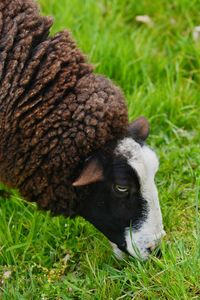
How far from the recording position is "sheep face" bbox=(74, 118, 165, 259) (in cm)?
408

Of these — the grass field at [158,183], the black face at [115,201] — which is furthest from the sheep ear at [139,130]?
the grass field at [158,183]

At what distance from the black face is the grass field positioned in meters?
0.24

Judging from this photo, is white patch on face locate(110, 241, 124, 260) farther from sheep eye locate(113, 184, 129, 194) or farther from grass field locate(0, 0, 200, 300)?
sheep eye locate(113, 184, 129, 194)

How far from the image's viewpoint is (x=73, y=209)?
4344mm

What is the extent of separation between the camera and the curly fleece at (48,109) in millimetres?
4125

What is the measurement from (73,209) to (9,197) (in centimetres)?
91

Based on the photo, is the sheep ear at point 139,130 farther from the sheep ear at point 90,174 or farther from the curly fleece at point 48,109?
the sheep ear at point 90,174

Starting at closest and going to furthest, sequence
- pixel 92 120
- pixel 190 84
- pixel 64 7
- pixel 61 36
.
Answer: pixel 92 120 → pixel 61 36 → pixel 190 84 → pixel 64 7

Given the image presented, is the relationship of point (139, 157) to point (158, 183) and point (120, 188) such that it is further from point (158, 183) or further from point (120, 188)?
point (158, 183)

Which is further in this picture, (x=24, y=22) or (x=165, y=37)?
(x=165, y=37)

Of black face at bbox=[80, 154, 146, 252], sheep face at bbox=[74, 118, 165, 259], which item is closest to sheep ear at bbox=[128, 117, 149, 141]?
sheep face at bbox=[74, 118, 165, 259]

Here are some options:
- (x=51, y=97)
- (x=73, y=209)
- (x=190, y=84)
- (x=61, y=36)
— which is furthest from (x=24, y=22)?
(x=190, y=84)

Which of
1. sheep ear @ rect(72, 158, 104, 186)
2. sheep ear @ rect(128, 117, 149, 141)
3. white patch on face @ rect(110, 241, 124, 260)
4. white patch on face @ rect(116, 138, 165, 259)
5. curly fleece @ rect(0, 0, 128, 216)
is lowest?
white patch on face @ rect(110, 241, 124, 260)

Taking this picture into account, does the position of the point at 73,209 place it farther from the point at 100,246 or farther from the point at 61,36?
the point at 61,36
